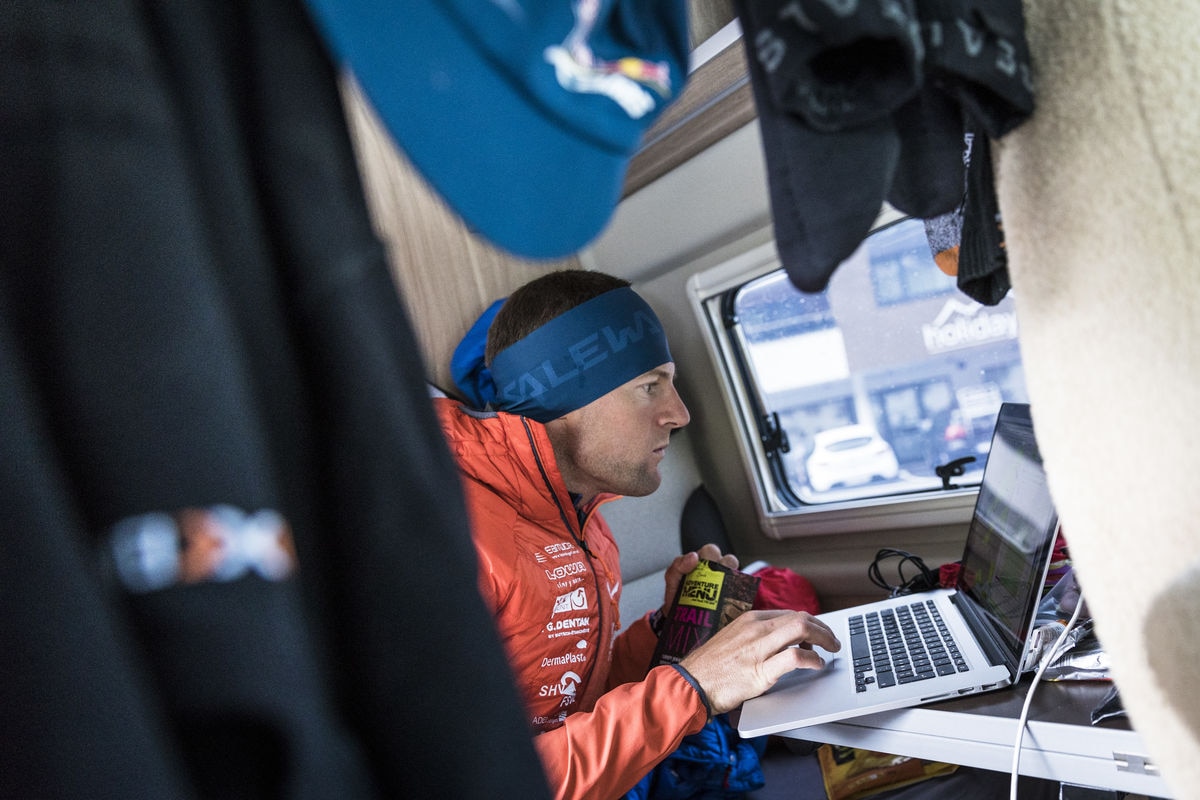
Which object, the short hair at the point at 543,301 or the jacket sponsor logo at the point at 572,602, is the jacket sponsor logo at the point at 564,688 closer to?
the jacket sponsor logo at the point at 572,602

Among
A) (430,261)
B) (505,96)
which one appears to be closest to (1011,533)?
(505,96)

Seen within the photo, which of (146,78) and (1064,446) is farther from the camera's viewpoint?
(1064,446)

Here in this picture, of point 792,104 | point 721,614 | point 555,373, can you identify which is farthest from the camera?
point 555,373

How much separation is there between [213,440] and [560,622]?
1.38 m

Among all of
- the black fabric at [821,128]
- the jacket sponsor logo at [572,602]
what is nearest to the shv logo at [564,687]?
the jacket sponsor logo at [572,602]

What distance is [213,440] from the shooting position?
35 cm

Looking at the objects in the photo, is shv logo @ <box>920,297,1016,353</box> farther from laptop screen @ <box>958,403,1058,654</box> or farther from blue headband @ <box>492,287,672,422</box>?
blue headband @ <box>492,287,672,422</box>

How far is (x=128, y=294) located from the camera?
0.35m

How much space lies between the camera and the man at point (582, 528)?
4.20ft

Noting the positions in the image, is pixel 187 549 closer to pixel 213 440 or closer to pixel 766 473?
pixel 213 440

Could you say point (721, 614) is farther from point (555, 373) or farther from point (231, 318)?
point (231, 318)

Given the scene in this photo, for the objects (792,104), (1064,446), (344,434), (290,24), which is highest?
(290,24)

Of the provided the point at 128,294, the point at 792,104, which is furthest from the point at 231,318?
the point at 792,104

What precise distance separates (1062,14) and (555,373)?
1402mm
